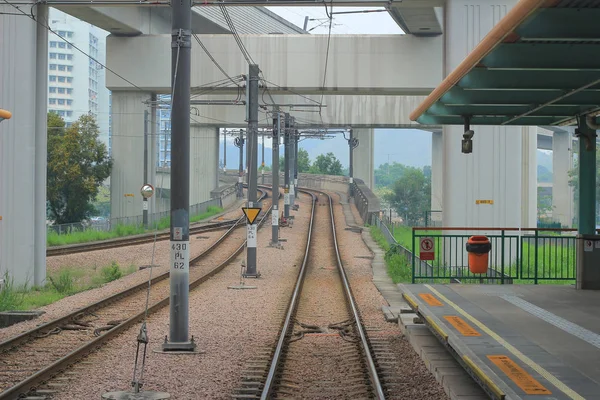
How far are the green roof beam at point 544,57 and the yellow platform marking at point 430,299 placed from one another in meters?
4.08

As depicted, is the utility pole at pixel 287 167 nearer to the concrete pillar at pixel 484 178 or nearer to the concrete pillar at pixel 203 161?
the concrete pillar at pixel 203 161

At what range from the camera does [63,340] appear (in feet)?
46.9

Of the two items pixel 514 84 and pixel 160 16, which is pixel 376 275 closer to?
pixel 514 84

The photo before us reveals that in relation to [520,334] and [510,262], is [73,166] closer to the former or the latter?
[510,262]

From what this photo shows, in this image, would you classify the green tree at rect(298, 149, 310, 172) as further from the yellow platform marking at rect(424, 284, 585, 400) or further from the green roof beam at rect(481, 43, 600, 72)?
the green roof beam at rect(481, 43, 600, 72)

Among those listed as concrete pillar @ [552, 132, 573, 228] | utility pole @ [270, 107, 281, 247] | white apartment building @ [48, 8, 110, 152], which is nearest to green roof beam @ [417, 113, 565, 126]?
utility pole @ [270, 107, 281, 247]

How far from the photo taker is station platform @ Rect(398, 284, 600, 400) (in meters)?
8.45

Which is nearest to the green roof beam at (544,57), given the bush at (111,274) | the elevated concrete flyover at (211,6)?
the elevated concrete flyover at (211,6)

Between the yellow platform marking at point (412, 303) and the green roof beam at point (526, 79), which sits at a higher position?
the green roof beam at point (526, 79)

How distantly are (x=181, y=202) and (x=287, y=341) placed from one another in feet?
9.76

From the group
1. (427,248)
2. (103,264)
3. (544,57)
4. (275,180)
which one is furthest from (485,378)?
(275,180)

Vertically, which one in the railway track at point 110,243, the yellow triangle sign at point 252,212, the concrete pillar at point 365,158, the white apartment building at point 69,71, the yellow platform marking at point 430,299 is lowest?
the railway track at point 110,243

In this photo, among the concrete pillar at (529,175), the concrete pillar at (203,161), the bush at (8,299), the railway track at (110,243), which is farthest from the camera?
the concrete pillar at (203,161)

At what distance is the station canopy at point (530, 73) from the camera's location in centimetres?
928
